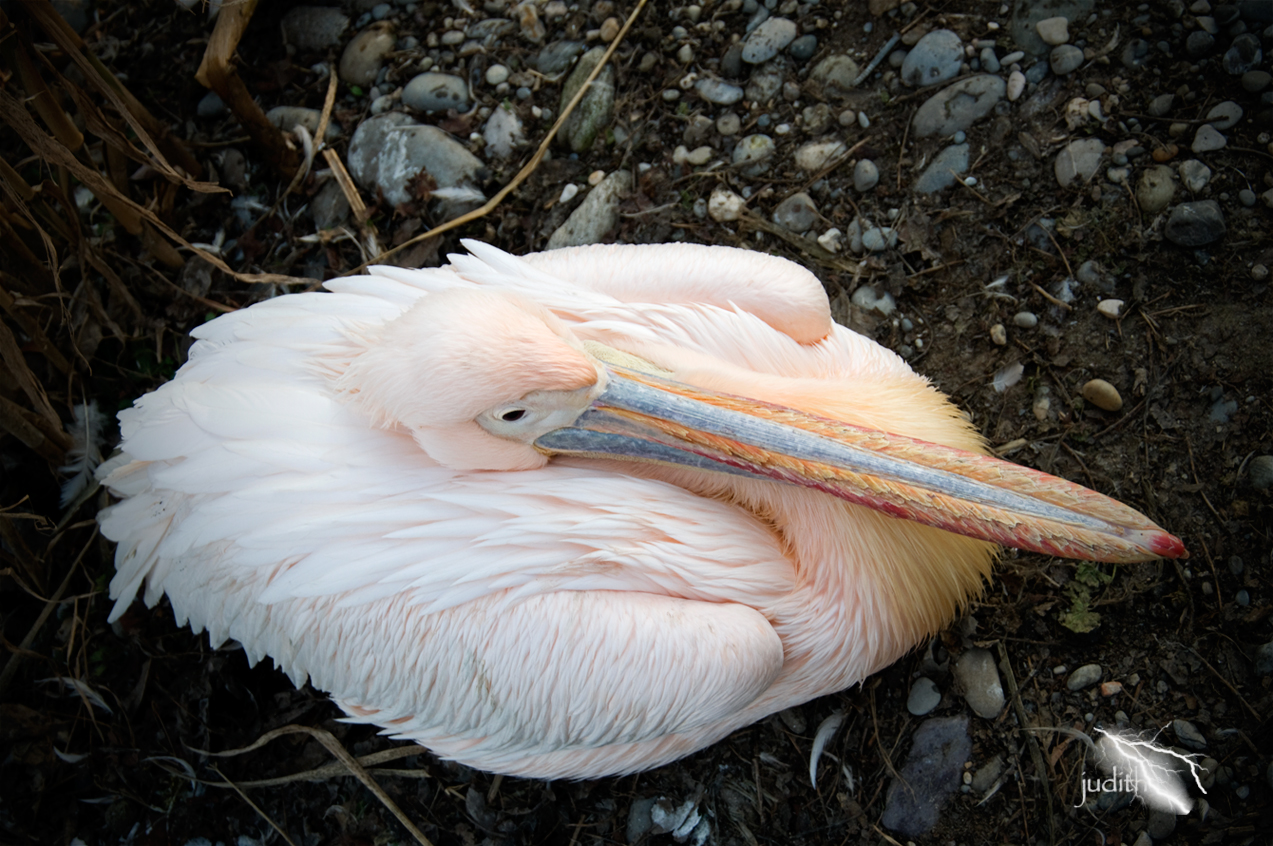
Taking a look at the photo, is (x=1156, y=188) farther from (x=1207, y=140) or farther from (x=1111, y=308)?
(x=1111, y=308)

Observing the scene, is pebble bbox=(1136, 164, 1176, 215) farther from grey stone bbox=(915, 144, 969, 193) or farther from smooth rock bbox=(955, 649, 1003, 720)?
smooth rock bbox=(955, 649, 1003, 720)

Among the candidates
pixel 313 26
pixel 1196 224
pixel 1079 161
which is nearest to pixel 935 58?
pixel 1079 161

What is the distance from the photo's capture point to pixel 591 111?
10.5ft

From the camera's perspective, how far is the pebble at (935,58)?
9.30 ft

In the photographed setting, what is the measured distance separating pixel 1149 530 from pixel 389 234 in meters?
2.93

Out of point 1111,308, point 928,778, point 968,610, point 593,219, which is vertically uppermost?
point 593,219

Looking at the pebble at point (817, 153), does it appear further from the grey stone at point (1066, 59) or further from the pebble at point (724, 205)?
the grey stone at point (1066, 59)

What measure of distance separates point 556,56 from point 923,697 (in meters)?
2.95

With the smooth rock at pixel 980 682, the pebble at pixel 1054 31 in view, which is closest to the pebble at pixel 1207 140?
the pebble at pixel 1054 31

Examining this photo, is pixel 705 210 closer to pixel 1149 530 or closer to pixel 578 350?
pixel 578 350

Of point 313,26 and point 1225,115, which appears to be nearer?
point 1225,115

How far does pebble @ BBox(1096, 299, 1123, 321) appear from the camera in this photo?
8.25 ft

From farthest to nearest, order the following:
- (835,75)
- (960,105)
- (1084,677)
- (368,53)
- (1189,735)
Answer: (368,53)
(835,75)
(960,105)
(1084,677)
(1189,735)

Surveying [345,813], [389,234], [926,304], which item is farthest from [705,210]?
[345,813]
